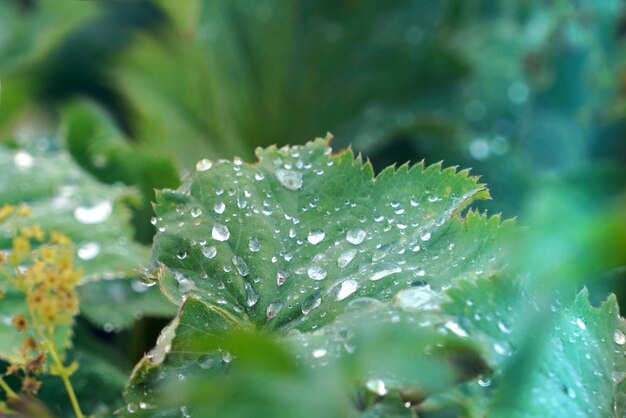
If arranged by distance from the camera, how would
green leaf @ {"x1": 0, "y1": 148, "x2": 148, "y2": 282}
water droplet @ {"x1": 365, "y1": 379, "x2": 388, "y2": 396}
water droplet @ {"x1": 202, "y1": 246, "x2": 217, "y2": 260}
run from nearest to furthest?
water droplet @ {"x1": 365, "y1": 379, "x2": 388, "y2": 396} < water droplet @ {"x1": 202, "y1": 246, "x2": 217, "y2": 260} < green leaf @ {"x1": 0, "y1": 148, "x2": 148, "y2": 282}

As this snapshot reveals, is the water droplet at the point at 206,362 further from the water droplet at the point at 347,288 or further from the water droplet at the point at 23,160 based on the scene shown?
the water droplet at the point at 23,160

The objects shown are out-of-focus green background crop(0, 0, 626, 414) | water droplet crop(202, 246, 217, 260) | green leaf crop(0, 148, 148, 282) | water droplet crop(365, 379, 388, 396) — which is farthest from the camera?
out-of-focus green background crop(0, 0, 626, 414)

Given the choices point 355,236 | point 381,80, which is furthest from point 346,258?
point 381,80

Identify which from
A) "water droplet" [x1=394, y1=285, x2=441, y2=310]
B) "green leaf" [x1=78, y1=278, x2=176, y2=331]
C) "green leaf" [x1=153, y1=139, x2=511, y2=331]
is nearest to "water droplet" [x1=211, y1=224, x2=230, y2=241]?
"green leaf" [x1=153, y1=139, x2=511, y2=331]

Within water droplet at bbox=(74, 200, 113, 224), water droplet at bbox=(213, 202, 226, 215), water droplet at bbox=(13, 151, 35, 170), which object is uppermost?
water droplet at bbox=(13, 151, 35, 170)

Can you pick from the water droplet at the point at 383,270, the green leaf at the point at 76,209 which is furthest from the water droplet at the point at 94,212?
the water droplet at the point at 383,270

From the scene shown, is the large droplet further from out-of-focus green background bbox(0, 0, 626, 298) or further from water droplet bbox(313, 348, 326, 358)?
out-of-focus green background bbox(0, 0, 626, 298)

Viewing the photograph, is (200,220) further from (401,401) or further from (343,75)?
(343,75)
